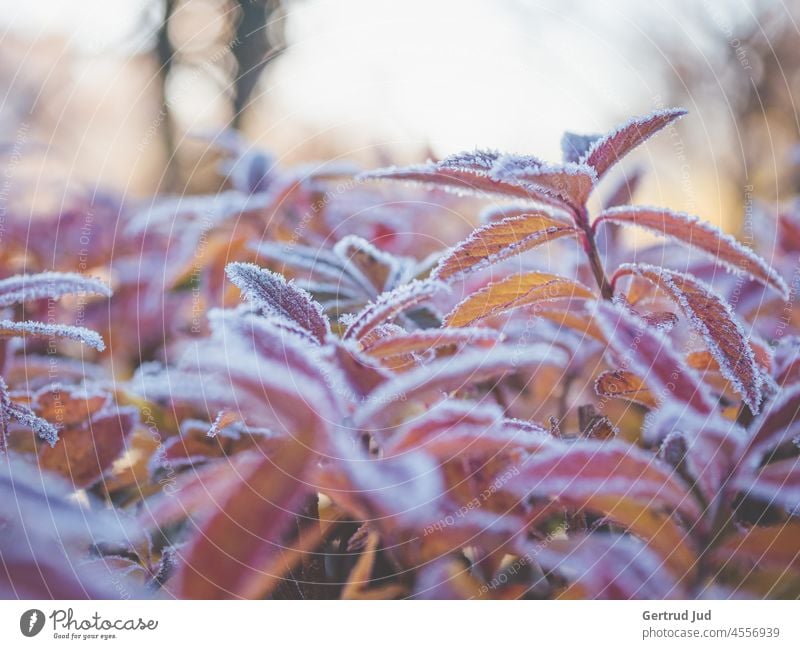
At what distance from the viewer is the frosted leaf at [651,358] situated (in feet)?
1.08

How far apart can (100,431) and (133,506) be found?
0.15 ft

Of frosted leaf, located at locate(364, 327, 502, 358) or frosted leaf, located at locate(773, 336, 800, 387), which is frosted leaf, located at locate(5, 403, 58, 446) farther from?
frosted leaf, located at locate(773, 336, 800, 387)

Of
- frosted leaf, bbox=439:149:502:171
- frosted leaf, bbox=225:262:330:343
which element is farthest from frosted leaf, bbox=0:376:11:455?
frosted leaf, bbox=439:149:502:171

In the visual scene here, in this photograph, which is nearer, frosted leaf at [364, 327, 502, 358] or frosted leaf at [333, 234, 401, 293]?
frosted leaf at [364, 327, 502, 358]

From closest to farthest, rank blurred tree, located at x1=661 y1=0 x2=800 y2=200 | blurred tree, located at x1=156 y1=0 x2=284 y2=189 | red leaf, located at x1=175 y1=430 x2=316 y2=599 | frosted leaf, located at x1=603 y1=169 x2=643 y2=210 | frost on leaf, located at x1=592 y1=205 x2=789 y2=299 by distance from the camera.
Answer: red leaf, located at x1=175 y1=430 x2=316 y2=599 → frost on leaf, located at x1=592 y1=205 x2=789 y2=299 → frosted leaf, located at x1=603 y1=169 x2=643 y2=210 → blurred tree, located at x1=156 y1=0 x2=284 y2=189 → blurred tree, located at x1=661 y1=0 x2=800 y2=200

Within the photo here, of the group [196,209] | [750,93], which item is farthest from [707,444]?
[750,93]

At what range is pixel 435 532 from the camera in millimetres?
309

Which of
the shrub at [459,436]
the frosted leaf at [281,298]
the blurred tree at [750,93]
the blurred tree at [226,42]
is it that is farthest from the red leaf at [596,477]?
the blurred tree at [750,93]

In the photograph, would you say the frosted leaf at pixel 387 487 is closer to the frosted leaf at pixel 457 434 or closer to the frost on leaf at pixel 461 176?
the frosted leaf at pixel 457 434

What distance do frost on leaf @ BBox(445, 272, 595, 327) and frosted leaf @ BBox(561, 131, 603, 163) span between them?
9cm

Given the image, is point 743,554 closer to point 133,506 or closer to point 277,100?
point 133,506

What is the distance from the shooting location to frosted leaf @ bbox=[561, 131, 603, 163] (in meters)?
0.41
